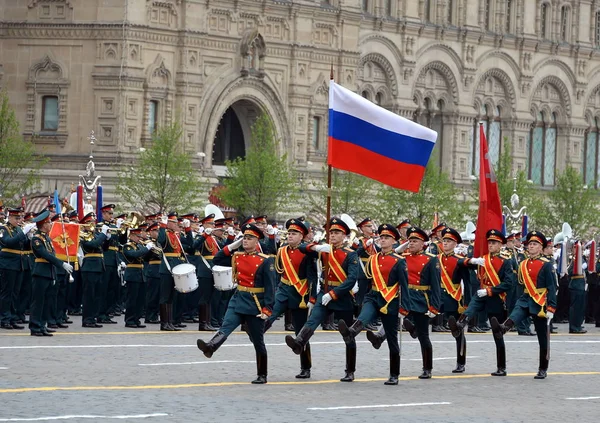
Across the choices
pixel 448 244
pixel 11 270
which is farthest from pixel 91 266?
pixel 448 244

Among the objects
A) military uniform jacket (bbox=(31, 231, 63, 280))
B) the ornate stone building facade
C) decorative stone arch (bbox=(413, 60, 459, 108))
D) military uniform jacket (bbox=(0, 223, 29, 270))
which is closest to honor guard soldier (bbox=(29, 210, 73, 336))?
military uniform jacket (bbox=(31, 231, 63, 280))

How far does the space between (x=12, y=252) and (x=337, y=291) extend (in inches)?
310

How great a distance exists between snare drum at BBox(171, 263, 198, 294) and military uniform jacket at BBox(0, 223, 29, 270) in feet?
7.51

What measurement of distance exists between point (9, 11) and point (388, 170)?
94.2 feet

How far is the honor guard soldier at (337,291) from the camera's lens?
63.9ft

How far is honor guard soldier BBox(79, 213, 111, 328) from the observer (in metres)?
27.7

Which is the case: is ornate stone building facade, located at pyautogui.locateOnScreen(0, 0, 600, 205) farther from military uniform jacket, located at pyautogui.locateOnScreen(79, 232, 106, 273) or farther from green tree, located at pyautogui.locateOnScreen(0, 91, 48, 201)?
military uniform jacket, located at pyautogui.locateOnScreen(79, 232, 106, 273)

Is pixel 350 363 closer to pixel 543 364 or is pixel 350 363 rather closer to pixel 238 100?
pixel 543 364

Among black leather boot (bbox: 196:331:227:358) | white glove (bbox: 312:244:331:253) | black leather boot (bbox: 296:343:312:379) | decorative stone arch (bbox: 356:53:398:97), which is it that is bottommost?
black leather boot (bbox: 296:343:312:379)

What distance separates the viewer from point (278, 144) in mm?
52281

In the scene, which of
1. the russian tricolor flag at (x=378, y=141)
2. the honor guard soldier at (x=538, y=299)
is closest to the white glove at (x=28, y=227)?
the russian tricolor flag at (x=378, y=141)

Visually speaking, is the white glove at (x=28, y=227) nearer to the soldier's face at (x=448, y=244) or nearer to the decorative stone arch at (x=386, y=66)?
the soldier's face at (x=448, y=244)

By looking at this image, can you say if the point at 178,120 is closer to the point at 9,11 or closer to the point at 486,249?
the point at 9,11

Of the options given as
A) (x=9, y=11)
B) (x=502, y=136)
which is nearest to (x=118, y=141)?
(x=9, y=11)
